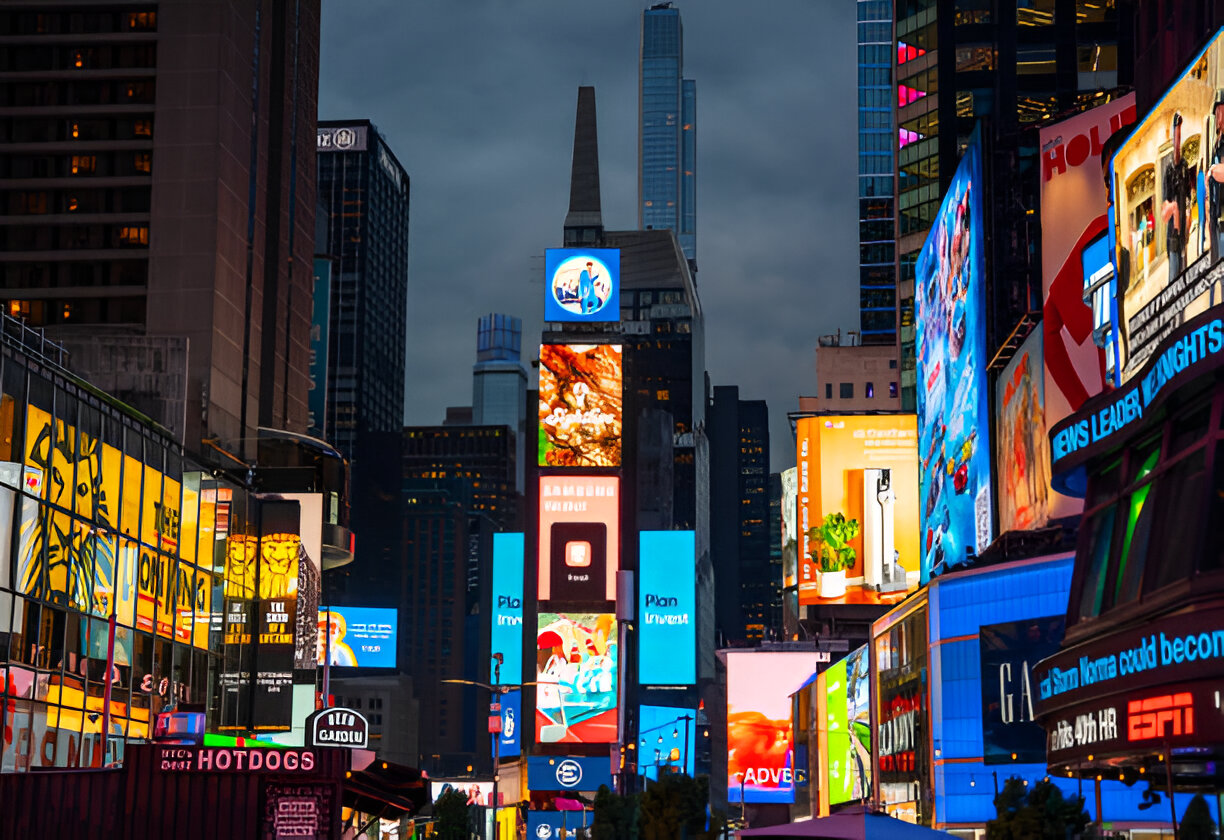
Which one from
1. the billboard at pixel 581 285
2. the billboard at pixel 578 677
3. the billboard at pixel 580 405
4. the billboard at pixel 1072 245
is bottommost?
the billboard at pixel 578 677

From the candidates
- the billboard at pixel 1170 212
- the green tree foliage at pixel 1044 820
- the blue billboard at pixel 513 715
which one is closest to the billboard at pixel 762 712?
the blue billboard at pixel 513 715

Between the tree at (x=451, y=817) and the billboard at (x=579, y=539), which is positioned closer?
the tree at (x=451, y=817)

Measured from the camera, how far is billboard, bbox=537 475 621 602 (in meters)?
119

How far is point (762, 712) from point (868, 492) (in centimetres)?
3840

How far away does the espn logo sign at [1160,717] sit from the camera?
17047 millimetres

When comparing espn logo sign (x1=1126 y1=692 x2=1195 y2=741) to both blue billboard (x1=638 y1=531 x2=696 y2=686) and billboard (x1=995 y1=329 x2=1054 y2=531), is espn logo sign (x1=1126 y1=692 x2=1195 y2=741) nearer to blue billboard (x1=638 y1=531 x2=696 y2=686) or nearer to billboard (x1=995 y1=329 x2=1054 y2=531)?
billboard (x1=995 y1=329 x2=1054 y2=531)

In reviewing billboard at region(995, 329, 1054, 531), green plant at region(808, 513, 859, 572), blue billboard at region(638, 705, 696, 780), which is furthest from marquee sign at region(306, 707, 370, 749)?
blue billboard at region(638, 705, 696, 780)

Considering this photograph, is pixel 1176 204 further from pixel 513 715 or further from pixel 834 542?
pixel 513 715

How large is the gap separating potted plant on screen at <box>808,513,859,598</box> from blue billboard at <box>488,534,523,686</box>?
43.8 m

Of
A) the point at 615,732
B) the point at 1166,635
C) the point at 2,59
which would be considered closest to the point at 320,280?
the point at 615,732

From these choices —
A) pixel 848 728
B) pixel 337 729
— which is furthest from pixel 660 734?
pixel 337 729

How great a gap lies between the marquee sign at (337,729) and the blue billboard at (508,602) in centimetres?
9613

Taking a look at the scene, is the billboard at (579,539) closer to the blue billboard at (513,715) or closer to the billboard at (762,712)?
the billboard at (762,712)

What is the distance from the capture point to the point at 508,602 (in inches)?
5384
